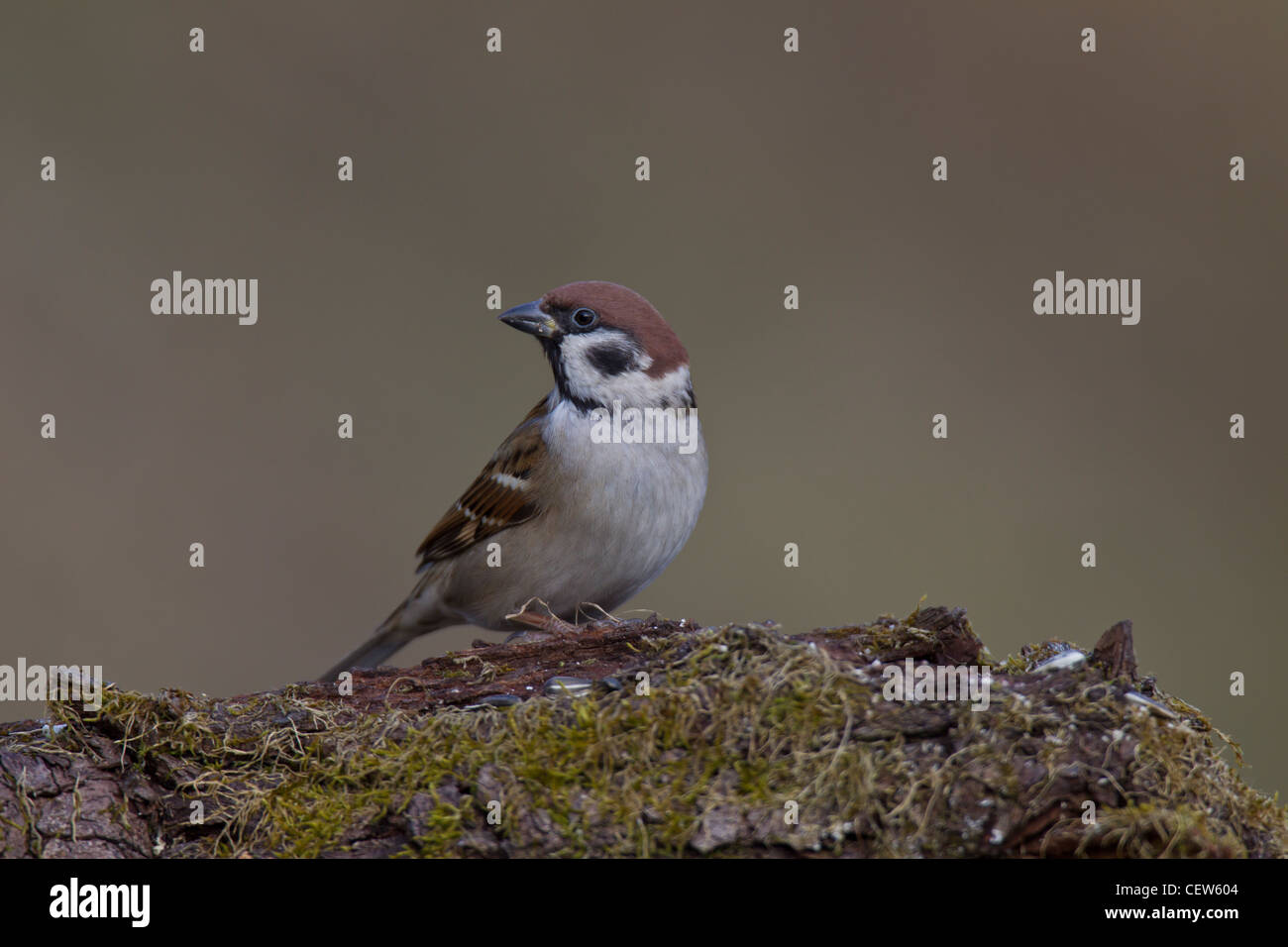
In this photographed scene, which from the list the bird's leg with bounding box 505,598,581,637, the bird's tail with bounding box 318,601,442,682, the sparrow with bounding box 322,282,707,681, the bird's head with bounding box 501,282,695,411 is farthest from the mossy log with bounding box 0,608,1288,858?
the bird's tail with bounding box 318,601,442,682

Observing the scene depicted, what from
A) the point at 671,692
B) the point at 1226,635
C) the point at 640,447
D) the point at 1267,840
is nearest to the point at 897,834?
the point at 671,692

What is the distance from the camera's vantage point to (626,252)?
36.3 ft

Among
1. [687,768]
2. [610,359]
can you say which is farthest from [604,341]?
[687,768]

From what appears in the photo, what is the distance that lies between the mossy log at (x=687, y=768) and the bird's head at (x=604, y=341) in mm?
2179

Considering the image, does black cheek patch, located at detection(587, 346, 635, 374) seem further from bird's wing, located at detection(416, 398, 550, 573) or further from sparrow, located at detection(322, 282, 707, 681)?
bird's wing, located at detection(416, 398, 550, 573)

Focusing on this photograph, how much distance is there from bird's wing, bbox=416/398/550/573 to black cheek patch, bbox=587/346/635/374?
483 mm

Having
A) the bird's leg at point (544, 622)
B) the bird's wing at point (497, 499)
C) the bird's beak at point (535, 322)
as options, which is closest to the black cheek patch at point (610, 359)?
the bird's beak at point (535, 322)

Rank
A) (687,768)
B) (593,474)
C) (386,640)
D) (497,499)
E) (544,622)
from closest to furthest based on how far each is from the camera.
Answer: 1. (687,768)
2. (544,622)
3. (593,474)
4. (497,499)
5. (386,640)

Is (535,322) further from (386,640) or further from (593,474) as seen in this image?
(386,640)

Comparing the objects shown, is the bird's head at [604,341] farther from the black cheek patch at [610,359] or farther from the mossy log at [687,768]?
the mossy log at [687,768]

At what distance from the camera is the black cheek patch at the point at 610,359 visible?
5.35 metres

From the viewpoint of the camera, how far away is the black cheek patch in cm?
535

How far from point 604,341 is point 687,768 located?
111 inches

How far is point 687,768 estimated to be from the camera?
284 cm
